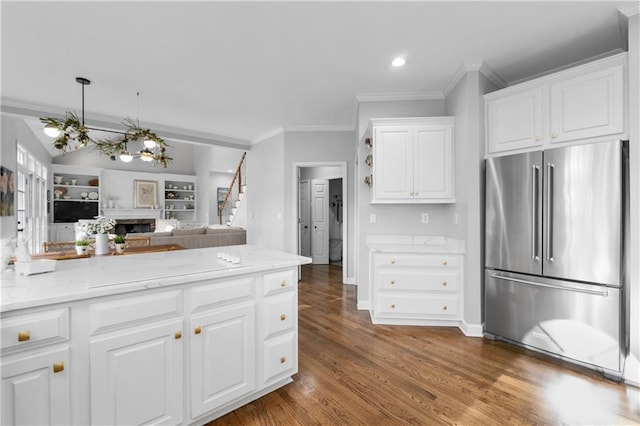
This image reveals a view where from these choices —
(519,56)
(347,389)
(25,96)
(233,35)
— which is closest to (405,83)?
(519,56)

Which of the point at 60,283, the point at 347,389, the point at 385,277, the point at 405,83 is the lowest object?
the point at 347,389

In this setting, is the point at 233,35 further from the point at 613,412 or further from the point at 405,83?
the point at 613,412

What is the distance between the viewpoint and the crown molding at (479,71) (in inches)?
115

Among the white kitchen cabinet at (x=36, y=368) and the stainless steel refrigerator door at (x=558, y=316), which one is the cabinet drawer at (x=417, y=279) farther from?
the white kitchen cabinet at (x=36, y=368)

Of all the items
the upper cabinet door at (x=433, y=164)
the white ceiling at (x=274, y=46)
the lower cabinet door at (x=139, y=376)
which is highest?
the white ceiling at (x=274, y=46)

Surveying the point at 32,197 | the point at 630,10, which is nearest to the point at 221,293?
the point at 630,10

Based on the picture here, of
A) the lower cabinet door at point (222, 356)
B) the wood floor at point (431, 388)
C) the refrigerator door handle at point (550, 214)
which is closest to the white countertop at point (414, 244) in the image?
the refrigerator door handle at point (550, 214)

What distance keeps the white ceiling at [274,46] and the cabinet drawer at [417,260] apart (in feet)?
6.43

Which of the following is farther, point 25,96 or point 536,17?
point 25,96

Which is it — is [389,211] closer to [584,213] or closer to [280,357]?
[584,213]

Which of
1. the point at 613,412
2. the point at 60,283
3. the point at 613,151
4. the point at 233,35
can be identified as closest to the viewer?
the point at 60,283

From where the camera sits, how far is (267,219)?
227 inches

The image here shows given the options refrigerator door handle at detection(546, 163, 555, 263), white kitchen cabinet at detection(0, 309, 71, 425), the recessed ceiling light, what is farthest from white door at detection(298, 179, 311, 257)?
white kitchen cabinet at detection(0, 309, 71, 425)

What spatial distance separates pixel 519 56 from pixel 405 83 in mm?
1087
